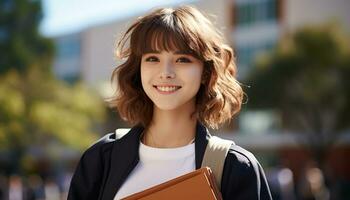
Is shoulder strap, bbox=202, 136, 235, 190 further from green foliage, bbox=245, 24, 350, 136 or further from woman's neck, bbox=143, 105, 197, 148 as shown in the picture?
green foliage, bbox=245, 24, 350, 136

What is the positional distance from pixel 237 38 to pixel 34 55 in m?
10.2

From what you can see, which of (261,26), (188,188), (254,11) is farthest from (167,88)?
(254,11)

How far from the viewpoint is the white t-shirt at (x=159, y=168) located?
2.25m

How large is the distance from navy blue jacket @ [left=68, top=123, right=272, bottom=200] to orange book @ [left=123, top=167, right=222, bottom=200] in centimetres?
8

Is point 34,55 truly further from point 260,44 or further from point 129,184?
point 129,184

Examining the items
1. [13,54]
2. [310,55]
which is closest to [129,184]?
[310,55]

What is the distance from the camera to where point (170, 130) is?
2.36m

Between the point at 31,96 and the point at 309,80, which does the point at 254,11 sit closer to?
the point at 309,80

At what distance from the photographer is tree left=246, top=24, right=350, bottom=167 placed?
26000 millimetres

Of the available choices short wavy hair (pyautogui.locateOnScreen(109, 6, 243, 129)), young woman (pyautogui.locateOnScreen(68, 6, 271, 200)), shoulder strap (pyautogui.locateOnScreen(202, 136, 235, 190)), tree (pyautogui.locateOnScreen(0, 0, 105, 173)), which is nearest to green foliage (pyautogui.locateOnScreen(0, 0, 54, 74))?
tree (pyautogui.locateOnScreen(0, 0, 105, 173))

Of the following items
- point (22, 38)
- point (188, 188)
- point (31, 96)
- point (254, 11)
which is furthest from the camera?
point (254, 11)

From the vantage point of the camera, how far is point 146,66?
230 centimetres

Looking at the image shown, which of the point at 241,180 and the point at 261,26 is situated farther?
the point at 261,26

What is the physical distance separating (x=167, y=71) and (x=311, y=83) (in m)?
24.6
